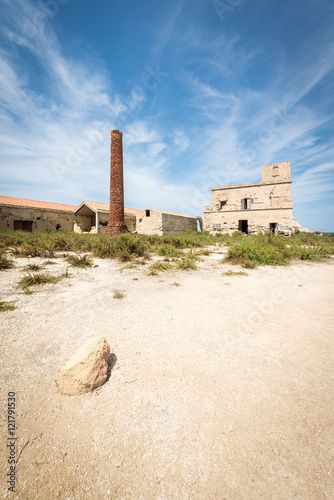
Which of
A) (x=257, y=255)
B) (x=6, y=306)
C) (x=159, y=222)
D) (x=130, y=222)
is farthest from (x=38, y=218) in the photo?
(x=257, y=255)

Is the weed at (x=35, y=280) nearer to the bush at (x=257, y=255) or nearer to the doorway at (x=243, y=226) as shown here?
the bush at (x=257, y=255)

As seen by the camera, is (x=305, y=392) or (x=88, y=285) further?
(x=88, y=285)

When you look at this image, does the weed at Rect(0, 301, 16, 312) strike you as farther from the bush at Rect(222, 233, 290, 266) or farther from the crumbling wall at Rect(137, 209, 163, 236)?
the crumbling wall at Rect(137, 209, 163, 236)

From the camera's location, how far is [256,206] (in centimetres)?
2005

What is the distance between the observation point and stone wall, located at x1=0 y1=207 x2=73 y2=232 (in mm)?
18672

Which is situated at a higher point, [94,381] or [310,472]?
[94,381]

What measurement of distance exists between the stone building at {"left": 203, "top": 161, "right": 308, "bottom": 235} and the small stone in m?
20.1

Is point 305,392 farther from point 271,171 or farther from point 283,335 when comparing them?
point 271,171

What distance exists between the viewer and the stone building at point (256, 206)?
1864 centimetres

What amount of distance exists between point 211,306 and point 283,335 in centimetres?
115

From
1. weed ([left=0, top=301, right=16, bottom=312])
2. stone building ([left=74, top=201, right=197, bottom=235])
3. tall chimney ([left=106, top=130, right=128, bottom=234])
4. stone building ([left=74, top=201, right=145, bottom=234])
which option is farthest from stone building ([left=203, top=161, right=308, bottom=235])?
weed ([left=0, top=301, right=16, bottom=312])

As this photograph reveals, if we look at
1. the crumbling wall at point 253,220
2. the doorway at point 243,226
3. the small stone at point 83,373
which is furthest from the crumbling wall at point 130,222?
the small stone at point 83,373

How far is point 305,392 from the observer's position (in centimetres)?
169

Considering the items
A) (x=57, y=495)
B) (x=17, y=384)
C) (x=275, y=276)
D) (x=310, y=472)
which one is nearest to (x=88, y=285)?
(x=17, y=384)
